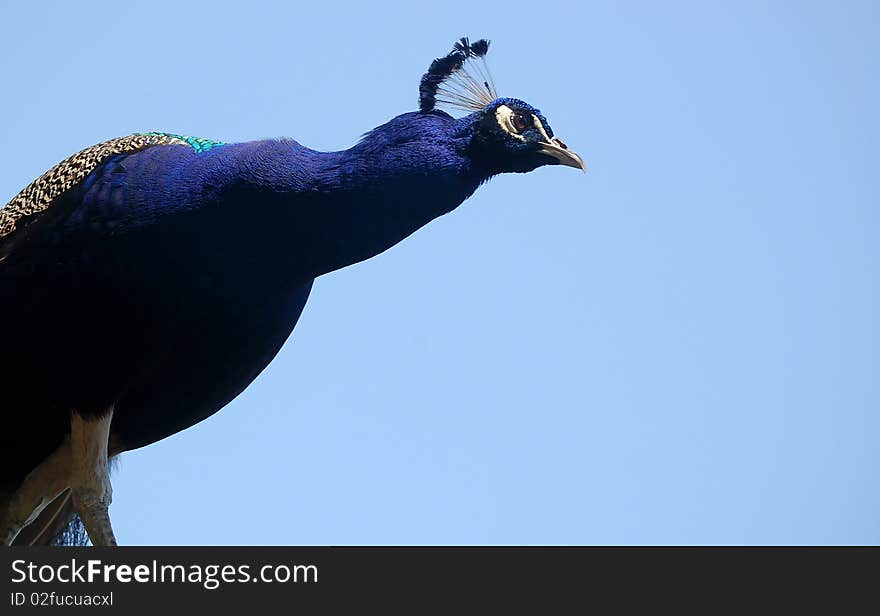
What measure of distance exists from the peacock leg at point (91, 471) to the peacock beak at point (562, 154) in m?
2.36

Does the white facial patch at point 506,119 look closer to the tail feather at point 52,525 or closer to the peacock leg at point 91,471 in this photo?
the peacock leg at point 91,471

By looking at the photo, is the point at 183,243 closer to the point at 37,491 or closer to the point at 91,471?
the point at 91,471

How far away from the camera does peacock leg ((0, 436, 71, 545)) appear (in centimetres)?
748

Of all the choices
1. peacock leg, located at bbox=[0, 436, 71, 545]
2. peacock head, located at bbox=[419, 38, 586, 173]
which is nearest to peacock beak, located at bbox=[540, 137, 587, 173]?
peacock head, located at bbox=[419, 38, 586, 173]

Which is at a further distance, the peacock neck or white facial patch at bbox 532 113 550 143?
white facial patch at bbox 532 113 550 143

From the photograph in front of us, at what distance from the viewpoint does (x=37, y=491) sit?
7633mm

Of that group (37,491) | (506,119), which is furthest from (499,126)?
(37,491)

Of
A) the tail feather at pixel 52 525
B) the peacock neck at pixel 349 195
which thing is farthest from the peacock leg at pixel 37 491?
the peacock neck at pixel 349 195
